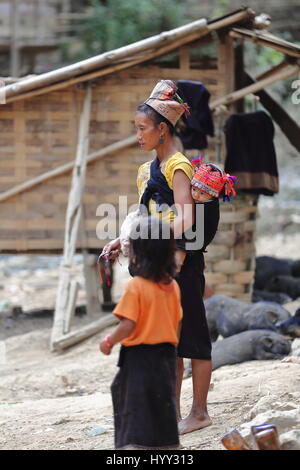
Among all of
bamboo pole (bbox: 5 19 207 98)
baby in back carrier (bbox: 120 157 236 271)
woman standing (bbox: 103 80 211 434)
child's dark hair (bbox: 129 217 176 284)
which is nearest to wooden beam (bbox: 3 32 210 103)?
bamboo pole (bbox: 5 19 207 98)

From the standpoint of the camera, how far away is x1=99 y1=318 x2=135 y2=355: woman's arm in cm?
338

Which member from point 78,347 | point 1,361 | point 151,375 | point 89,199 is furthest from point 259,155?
point 151,375

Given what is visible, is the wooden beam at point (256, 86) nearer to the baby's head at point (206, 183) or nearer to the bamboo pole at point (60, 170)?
the bamboo pole at point (60, 170)

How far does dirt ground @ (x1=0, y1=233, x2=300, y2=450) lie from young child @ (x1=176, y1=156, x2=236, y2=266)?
1052 mm

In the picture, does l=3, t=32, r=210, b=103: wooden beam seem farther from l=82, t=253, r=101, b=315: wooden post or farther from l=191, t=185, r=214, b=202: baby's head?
l=191, t=185, r=214, b=202: baby's head

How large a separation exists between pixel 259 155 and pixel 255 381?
383 centimetres

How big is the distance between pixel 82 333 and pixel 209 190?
4.25 m

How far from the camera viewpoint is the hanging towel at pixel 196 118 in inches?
312

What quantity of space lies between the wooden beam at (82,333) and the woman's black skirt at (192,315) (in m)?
3.63

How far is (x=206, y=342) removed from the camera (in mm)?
4172

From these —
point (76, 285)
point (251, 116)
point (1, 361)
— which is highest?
point (251, 116)

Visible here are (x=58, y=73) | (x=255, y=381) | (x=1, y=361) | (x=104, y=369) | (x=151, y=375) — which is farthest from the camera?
(x=58, y=73)

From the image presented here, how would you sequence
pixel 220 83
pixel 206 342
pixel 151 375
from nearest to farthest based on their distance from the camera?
pixel 151 375
pixel 206 342
pixel 220 83

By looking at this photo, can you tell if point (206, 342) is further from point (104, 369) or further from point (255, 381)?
point (104, 369)
